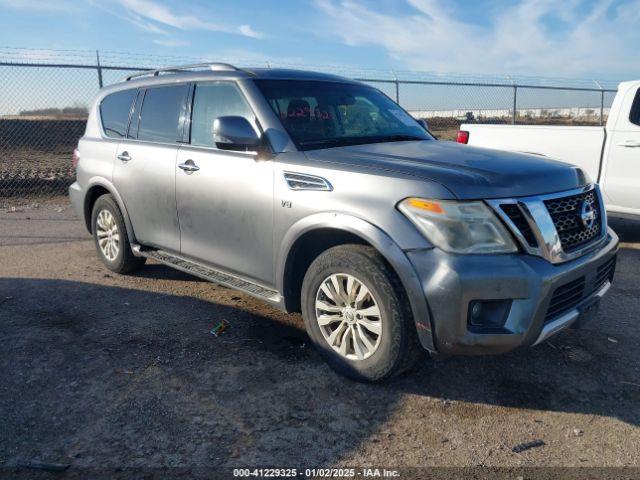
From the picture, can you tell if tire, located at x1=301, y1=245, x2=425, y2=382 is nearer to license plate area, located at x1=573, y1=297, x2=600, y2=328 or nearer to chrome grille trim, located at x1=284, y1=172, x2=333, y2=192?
chrome grille trim, located at x1=284, y1=172, x2=333, y2=192

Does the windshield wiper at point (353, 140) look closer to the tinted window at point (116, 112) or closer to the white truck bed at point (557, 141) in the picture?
the tinted window at point (116, 112)

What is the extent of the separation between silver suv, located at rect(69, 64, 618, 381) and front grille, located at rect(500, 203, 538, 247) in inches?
0.4

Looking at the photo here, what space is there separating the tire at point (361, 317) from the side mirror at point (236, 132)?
2.96 ft

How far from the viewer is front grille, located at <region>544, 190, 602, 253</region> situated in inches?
117

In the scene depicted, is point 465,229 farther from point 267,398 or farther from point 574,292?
point 267,398

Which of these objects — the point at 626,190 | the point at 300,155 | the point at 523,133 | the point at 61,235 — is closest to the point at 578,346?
the point at 300,155

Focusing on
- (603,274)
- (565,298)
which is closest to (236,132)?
(565,298)

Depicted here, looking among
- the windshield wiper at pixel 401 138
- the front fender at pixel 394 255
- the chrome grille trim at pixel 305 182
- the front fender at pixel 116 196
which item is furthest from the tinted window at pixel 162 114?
the front fender at pixel 394 255

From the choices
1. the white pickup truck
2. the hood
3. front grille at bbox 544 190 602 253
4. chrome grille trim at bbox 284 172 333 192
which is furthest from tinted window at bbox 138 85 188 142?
the white pickup truck

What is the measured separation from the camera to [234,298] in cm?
478

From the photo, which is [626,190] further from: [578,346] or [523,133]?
[578,346]

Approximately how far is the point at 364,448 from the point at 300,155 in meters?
1.78

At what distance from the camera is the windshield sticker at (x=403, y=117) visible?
4434 mm

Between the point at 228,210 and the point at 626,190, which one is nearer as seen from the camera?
the point at 228,210
